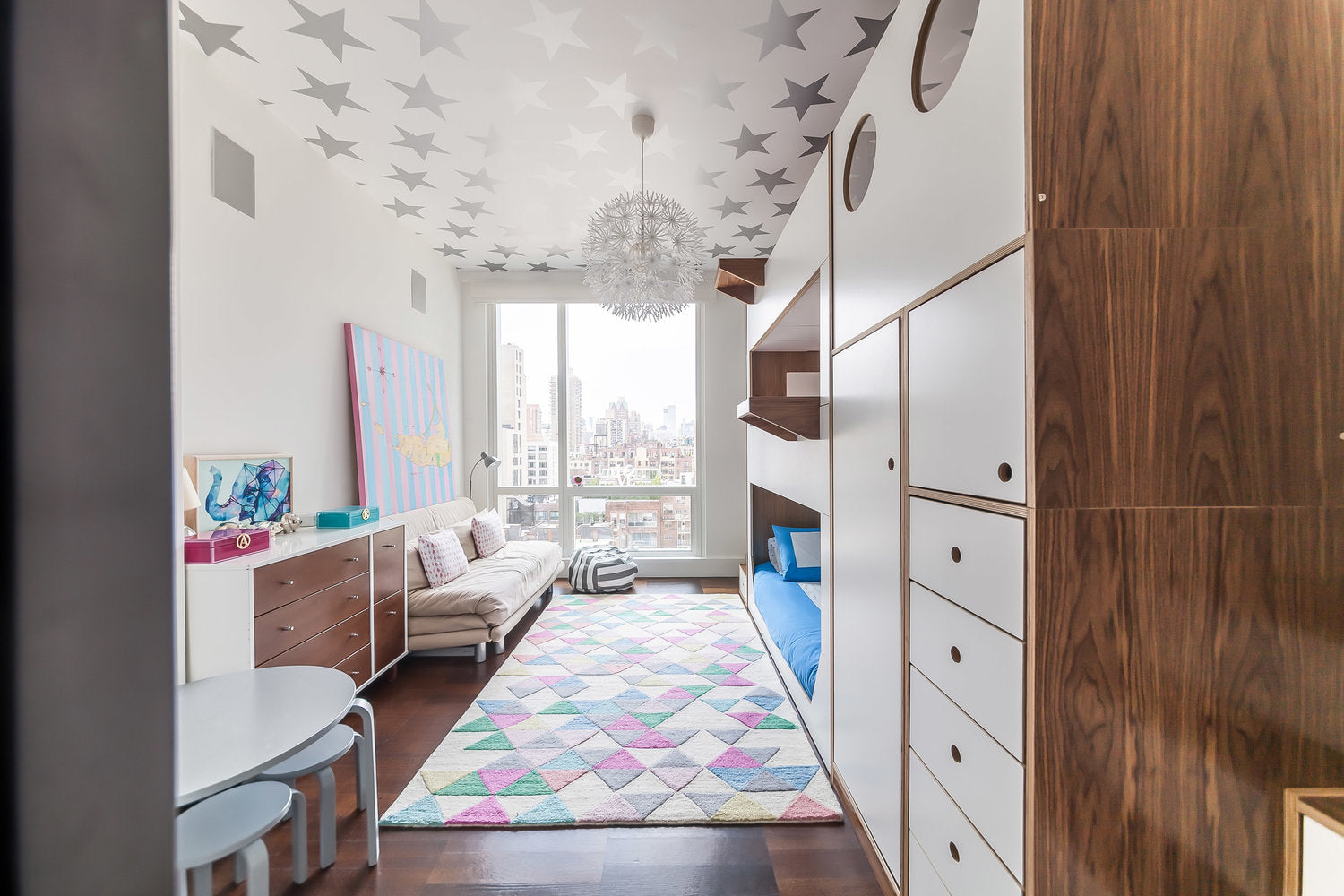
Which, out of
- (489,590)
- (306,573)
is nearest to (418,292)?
(489,590)

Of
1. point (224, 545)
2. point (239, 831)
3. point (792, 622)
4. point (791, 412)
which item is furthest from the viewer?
point (792, 622)

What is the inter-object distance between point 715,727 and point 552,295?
3.80m

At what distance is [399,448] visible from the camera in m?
3.71

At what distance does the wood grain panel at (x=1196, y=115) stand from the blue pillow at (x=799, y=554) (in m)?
2.79

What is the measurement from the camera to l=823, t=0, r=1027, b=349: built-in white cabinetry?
97 cm

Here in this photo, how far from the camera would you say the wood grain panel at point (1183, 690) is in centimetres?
91

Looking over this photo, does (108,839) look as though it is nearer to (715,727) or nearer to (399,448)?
(715,727)

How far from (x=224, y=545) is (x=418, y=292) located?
2659 millimetres

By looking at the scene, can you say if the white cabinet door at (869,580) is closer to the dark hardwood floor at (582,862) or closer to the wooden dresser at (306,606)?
the dark hardwood floor at (582,862)

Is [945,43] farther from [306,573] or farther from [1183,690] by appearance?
[306,573]

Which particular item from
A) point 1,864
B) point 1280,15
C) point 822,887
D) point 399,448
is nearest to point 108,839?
point 1,864

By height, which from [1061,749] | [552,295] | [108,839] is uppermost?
[552,295]

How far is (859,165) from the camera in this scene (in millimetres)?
2018

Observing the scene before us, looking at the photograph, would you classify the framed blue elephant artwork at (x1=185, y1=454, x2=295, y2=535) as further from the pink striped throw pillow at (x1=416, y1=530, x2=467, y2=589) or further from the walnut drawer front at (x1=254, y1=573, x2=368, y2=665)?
the pink striped throw pillow at (x1=416, y1=530, x2=467, y2=589)
